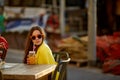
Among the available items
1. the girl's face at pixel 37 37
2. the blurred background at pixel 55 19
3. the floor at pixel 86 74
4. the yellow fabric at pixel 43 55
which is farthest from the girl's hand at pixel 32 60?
the blurred background at pixel 55 19

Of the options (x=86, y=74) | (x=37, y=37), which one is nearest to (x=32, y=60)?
(x=37, y=37)

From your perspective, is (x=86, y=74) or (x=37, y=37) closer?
(x=37, y=37)

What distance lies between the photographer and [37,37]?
6.49 metres

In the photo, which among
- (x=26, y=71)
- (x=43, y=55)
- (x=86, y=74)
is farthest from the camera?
(x=86, y=74)

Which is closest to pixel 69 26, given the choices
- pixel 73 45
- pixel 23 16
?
pixel 23 16

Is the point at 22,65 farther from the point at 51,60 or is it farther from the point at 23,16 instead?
the point at 23,16

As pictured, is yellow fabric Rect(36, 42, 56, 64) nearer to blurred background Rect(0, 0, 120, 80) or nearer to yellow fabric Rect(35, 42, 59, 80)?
yellow fabric Rect(35, 42, 59, 80)

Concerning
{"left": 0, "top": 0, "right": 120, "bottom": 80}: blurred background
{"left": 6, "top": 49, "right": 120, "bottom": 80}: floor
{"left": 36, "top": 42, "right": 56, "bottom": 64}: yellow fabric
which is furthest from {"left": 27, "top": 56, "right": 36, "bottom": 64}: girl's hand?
{"left": 0, "top": 0, "right": 120, "bottom": 80}: blurred background

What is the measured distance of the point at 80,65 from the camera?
12859 mm

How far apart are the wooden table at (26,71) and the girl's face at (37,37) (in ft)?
1.43

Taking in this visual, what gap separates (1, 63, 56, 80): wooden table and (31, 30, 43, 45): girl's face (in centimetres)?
44

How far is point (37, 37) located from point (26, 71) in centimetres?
86

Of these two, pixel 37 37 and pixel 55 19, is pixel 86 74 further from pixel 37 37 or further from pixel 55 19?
pixel 55 19

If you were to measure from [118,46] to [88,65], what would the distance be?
120cm
